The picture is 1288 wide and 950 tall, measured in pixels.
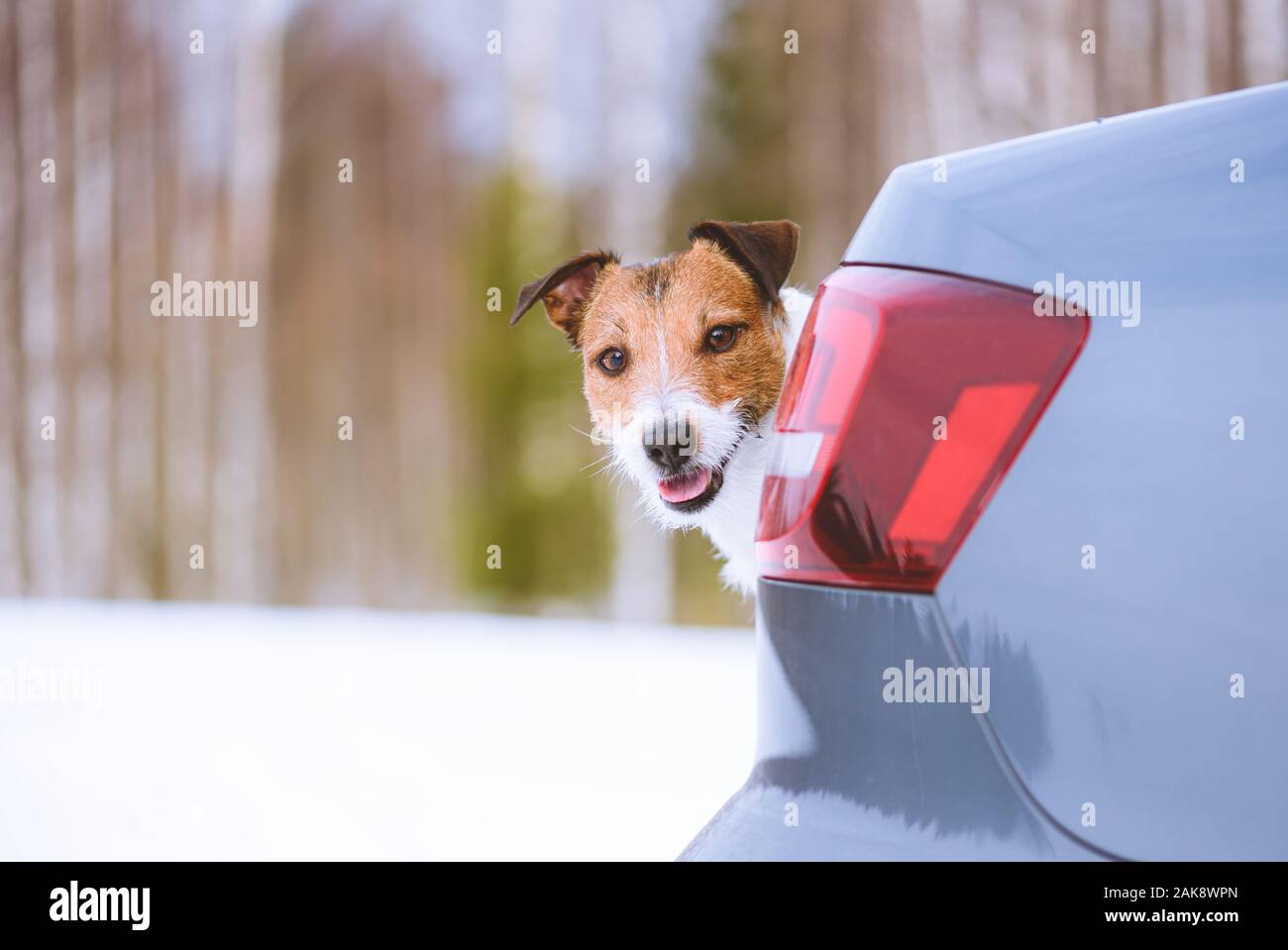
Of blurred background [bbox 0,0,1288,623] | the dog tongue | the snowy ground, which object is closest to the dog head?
the dog tongue

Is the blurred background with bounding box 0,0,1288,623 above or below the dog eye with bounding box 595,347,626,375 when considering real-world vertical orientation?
above

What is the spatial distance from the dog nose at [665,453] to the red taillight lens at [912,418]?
53.3 inches

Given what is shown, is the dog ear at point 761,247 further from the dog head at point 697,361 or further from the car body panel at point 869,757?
the car body panel at point 869,757

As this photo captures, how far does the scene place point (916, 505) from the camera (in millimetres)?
1735

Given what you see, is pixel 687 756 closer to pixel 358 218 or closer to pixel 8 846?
pixel 8 846

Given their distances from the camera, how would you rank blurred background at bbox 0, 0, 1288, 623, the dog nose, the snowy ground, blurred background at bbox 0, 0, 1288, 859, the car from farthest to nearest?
blurred background at bbox 0, 0, 1288, 623, blurred background at bbox 0, 0, 1288, 859, the snowy ground, the dog nose, the car

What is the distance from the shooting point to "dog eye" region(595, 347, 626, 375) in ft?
11.5

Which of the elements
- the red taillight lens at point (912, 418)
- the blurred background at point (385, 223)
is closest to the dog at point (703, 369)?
the red taillight lens at point (912, 418)

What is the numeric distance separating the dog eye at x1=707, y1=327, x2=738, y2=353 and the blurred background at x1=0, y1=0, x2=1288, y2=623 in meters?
11.5

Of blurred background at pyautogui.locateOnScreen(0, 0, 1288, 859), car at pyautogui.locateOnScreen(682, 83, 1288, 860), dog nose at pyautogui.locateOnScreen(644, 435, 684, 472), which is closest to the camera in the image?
car at pyautogui.locateOnScreen(682, 83, 1288, 860)

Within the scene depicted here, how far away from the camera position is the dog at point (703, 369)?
10.6 feet

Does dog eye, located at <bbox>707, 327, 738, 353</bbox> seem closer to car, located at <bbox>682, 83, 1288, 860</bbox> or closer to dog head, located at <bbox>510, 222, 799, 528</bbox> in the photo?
dog head, located at <bbox>510, 222, 799, 528</bbox>

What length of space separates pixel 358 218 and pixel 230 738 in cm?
2514

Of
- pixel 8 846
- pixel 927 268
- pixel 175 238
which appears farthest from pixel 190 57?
pixel 927 268
